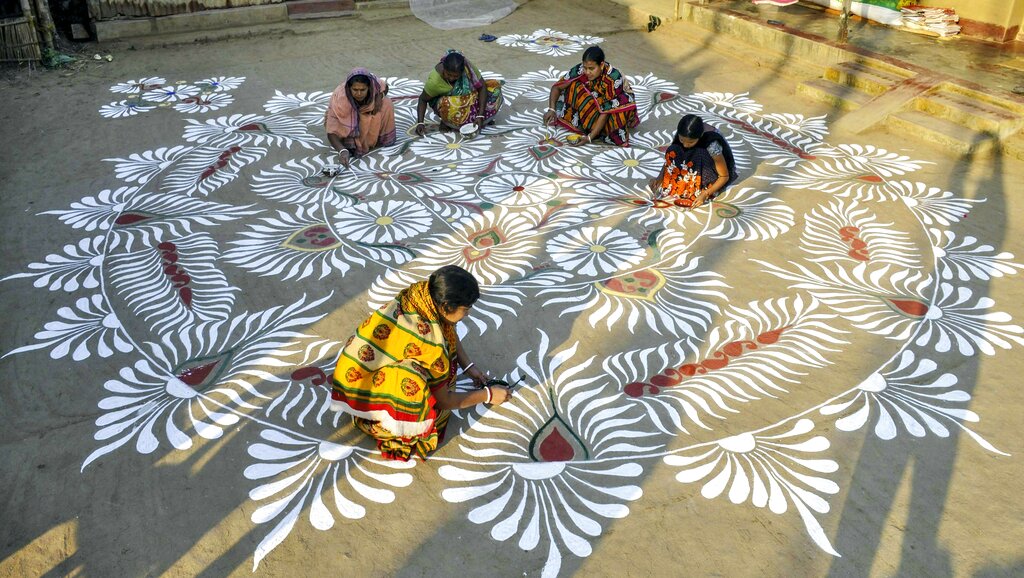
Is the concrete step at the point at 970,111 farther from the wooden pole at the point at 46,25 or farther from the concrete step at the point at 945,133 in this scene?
the wooden pole at the point at 46,25

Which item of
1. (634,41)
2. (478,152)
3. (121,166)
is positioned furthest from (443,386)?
(634,41)

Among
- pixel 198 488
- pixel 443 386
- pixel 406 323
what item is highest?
pixel 406 323

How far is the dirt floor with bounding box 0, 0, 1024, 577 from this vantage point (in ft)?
8.54

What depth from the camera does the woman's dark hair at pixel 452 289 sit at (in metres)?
2.64

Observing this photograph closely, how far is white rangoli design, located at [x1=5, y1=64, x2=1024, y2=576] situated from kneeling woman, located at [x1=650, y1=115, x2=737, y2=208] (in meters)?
0.17

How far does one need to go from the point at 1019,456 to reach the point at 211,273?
4009 millimetres

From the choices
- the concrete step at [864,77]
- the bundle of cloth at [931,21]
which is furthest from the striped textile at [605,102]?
the bundle of cloth at [931,21]

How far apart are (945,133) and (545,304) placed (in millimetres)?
3810

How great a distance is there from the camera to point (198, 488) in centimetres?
278

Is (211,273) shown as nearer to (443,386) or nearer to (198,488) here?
(198,488)

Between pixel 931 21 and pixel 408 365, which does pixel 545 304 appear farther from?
pixel 931 21

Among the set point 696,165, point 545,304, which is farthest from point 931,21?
point 545,304

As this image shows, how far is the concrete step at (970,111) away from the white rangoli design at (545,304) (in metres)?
0.73

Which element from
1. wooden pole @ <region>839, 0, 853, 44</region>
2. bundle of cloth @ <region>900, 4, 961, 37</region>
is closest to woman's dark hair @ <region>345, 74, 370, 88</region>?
wooden pole @ <region>839, 0, 853, 44</region>
